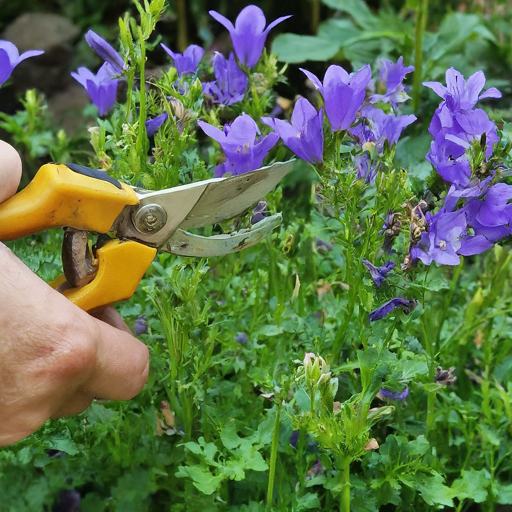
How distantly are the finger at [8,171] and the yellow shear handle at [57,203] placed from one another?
0.01m

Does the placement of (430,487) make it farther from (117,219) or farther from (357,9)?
(357,9)

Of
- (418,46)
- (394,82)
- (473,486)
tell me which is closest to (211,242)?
(394,82)

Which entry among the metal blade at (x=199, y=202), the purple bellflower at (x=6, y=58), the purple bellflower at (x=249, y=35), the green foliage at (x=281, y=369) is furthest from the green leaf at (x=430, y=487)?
the purple bellflower at (x=6, y=58)

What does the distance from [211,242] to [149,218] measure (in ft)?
0.32

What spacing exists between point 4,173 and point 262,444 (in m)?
0.49

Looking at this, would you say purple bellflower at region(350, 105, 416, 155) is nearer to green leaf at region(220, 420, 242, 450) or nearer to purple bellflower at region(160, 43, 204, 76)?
purple bellflower at region(160, 43, 204, 76)

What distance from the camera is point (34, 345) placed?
68 cm

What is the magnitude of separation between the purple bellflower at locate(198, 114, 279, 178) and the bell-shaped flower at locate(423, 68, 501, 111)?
0.22 meters

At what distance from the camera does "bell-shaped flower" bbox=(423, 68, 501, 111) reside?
0.83 meters

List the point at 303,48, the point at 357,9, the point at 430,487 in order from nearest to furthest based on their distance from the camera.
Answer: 1. the point at 430,487
2. the point at 303,48
3. the point at 357,9

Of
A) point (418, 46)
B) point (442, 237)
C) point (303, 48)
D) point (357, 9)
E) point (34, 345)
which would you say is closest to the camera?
point (34, 345)

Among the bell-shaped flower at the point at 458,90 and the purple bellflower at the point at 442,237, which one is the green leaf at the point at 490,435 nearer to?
the purple bellflower at the point at 442,237

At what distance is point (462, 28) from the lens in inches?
96.9

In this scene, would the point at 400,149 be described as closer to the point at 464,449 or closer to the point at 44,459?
the point at 464,449
